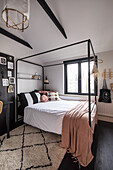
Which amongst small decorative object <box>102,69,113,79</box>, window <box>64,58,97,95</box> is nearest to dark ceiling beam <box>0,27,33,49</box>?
window <box>64,58,97,95</box>

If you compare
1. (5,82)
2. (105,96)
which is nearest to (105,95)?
(105,96)

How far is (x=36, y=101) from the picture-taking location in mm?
2619

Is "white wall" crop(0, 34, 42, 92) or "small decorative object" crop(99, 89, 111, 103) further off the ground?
"white wall" crop(0, 34, 42, 92)

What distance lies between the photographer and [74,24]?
1980mm

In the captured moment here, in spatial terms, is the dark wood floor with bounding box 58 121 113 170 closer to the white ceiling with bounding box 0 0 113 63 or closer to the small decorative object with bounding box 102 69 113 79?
the small decorative object with bounding box 102 69 113 79

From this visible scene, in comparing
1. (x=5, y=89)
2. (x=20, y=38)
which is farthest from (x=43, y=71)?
(x=5, y=89)

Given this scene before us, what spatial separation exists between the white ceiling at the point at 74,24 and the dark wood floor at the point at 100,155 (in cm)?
254

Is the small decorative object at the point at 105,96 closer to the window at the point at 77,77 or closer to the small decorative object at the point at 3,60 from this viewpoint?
the window at the point at 77,77

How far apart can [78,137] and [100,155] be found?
0.53 metres

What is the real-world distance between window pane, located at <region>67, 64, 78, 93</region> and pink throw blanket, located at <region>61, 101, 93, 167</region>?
1.96 metres

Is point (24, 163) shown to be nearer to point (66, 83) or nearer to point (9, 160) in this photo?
point (9, 160)

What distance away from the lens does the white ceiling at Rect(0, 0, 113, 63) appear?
1606 millimetres

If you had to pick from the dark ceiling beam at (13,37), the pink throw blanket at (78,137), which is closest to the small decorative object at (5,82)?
the dark ceiling beam at (13,37)

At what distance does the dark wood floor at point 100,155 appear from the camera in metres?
1.18
